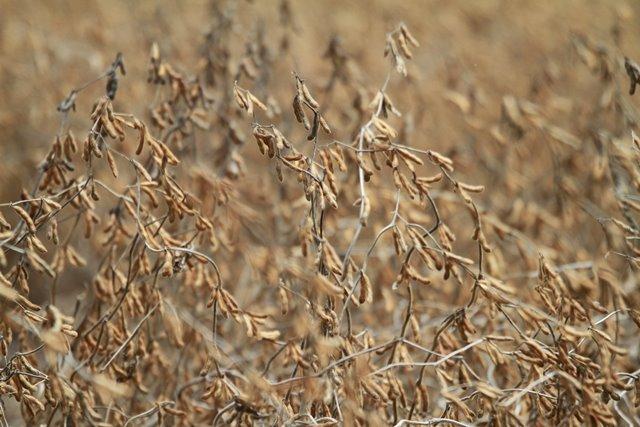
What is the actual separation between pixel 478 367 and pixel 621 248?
78 cm

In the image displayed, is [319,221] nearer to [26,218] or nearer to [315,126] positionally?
[315,126]

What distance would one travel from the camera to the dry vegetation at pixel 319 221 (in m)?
2.11

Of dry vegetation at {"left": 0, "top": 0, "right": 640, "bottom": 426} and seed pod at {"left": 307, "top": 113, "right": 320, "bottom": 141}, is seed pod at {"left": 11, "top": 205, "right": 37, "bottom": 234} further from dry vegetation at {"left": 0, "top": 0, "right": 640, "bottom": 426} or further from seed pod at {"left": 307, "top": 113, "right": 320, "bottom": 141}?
seed pod at {"left": 307, "top": 113, "right": 320, "bottom": 141}

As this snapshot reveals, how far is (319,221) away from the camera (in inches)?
92.2

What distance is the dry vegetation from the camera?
2107mm

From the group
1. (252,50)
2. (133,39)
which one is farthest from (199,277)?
(133,39)

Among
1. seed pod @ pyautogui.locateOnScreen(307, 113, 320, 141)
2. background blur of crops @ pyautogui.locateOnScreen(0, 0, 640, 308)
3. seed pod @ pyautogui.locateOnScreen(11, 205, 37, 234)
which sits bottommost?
background blur of crops @ pyautogui.locateOnScreen(0, 0, 640, 308)

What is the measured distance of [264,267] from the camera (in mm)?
2867

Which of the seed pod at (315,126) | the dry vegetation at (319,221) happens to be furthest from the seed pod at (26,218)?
the seed pod at (315,126)

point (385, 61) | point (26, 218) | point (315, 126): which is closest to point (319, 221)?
point (315, 126)

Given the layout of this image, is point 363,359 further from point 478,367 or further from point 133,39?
point 133,39

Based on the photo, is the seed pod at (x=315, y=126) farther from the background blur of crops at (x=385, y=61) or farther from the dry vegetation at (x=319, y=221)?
the background blur of crops at (x=385, y=61)

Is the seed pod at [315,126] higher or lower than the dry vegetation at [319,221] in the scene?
higher

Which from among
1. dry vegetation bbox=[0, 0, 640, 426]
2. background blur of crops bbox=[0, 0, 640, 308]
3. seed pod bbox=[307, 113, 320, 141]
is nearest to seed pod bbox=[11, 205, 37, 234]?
dry vegetation bbox=[0, 0, 640, 426]
